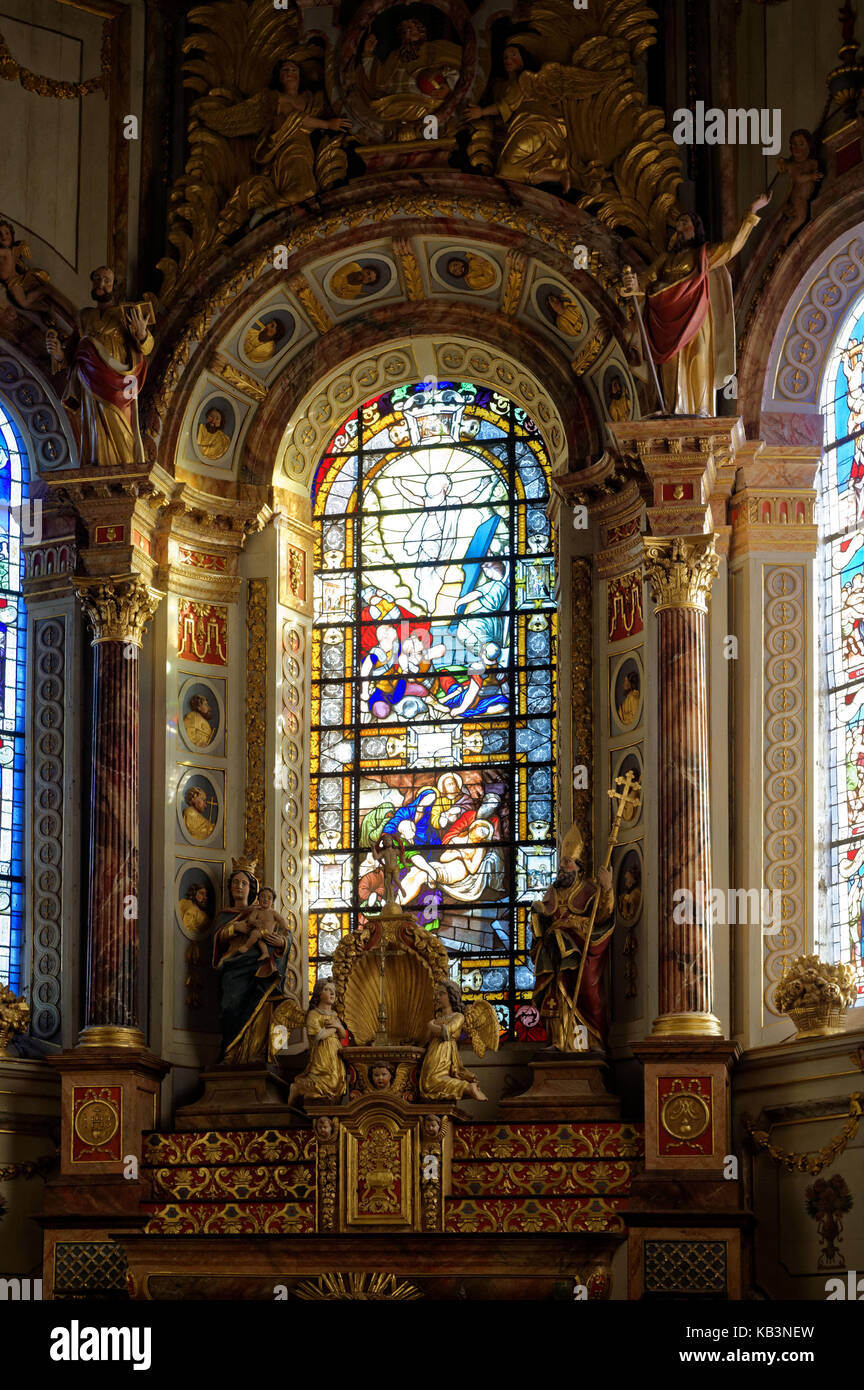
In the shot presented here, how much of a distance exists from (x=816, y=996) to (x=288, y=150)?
9741 millimetres

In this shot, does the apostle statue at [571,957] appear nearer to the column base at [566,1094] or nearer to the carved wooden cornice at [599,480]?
the column base at [566,1094]

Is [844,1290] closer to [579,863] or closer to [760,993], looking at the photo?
[760,993]

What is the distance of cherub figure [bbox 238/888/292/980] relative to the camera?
23.1 metres

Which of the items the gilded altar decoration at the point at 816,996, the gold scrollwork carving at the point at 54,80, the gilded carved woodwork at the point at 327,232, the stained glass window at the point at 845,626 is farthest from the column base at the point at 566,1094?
the gold scrollwork carving at the point at 54,80

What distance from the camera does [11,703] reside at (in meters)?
24.8

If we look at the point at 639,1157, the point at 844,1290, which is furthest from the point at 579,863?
the point at 844,1290

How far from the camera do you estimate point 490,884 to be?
24.3 meters

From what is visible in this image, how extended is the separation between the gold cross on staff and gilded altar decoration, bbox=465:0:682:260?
4.96 m

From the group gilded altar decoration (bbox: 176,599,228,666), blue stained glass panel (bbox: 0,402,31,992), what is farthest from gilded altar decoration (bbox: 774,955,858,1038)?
blue stained glass panel (bbox: 0,402,31,992)

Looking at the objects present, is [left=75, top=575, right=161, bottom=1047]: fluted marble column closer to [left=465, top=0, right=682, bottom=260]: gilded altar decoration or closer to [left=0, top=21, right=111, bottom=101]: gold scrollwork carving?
[left=0, top=21, right=111, bottom=101]: gold scrollwork carving

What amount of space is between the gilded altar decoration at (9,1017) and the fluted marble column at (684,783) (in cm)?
596

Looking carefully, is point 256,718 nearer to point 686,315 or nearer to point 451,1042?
point 451,1042

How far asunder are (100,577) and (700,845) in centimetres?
622

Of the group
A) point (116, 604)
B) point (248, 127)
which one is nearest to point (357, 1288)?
point (116, 604)
